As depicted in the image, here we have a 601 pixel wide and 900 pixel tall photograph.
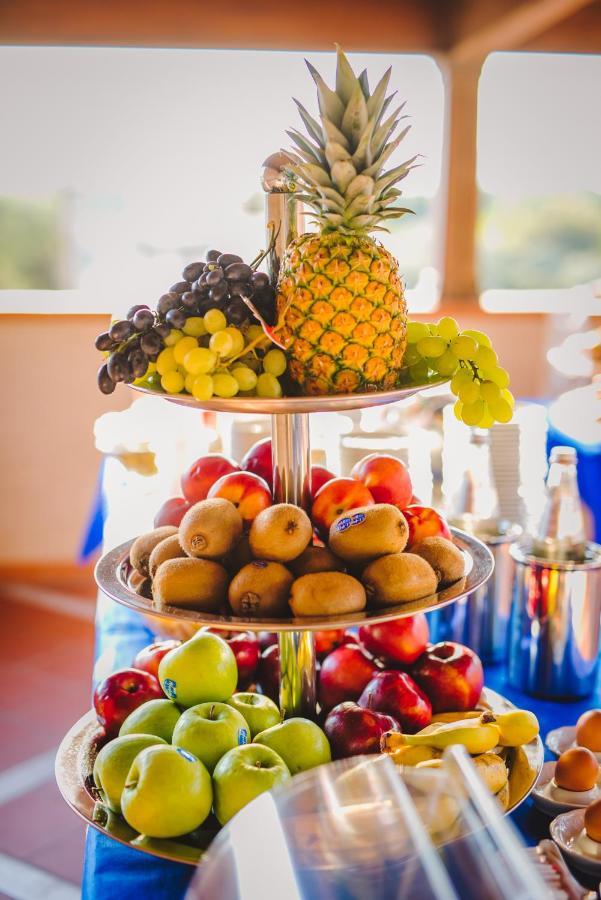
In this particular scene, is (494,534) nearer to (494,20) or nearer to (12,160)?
(494,20)

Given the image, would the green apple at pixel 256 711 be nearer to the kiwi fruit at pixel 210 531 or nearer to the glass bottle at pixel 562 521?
the kiwi fruit at pixel 210 531

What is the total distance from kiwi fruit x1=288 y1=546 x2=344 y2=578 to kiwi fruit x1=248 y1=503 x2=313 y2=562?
0.03ft

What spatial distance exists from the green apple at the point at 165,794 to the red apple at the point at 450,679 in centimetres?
33

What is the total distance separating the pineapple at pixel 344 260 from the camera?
819mm

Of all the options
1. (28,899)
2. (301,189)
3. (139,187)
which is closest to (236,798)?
(301,189)

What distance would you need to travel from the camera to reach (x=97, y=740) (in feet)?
3.05

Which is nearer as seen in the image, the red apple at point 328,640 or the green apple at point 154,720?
the green apple at point 154,720

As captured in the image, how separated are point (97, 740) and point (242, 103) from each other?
403cm

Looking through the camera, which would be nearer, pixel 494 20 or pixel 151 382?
pixel 151 382

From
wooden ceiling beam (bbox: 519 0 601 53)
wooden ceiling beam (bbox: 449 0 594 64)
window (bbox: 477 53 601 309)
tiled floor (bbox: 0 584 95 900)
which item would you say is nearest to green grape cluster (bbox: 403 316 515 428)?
tiled floor (bbox: 0 584 95 900)

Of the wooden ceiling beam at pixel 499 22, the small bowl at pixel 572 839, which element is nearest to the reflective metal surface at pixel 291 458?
the small bowl at pixel 572 839

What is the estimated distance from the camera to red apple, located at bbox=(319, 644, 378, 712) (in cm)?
100

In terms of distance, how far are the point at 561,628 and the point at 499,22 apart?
336 cm

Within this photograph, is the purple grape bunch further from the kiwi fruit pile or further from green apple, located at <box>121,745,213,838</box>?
green apple, located at <box>121,745,213,838</box>
